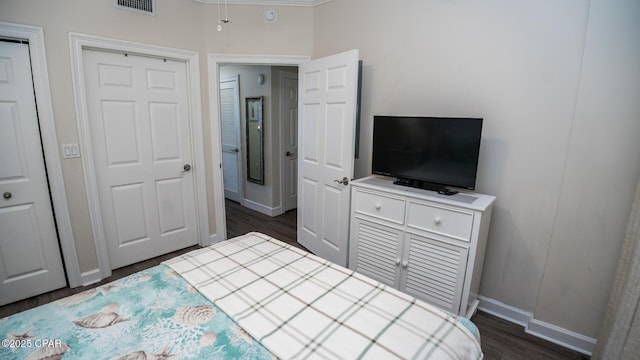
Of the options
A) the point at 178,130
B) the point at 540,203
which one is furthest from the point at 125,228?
the point at 540,203

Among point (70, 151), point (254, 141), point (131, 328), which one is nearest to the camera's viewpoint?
point (131, 328)

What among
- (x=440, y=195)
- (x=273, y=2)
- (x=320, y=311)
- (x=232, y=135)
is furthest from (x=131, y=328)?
(x=232, y=135)

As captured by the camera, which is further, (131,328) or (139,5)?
(139,5)

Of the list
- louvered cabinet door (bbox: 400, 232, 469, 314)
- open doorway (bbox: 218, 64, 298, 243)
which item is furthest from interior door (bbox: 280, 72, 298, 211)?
louvered cabinet door (bbox: 400, 232, 469, 314)

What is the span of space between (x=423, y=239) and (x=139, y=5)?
9.78 ft

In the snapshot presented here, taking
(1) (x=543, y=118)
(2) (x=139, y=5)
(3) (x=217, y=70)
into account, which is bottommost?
(1) (x=543, y=118)

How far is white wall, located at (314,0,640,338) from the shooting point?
170 cm

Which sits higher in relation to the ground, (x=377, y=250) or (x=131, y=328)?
(x=131, y=328)

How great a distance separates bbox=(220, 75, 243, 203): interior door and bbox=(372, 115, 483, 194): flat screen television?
2.81 m

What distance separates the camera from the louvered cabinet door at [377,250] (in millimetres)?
2258

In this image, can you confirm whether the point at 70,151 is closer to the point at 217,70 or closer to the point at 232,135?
the point at 217,70

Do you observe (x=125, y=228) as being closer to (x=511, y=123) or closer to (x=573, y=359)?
(x=511, y=123)

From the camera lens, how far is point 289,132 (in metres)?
4.29

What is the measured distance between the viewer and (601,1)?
5.45 ft
